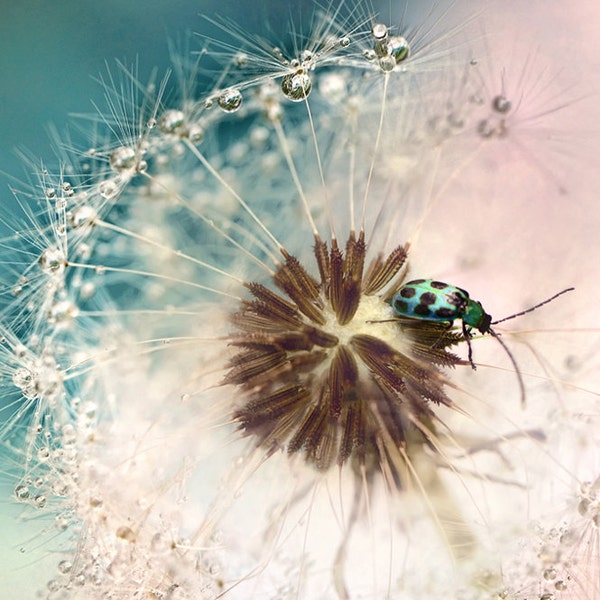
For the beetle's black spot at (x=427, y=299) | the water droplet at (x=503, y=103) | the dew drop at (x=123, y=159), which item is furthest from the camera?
the water droplet at (x=503, y=103)

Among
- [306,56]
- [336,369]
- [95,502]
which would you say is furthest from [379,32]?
[95,502]

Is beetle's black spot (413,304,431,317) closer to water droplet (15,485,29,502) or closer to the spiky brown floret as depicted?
the spiky brown floret

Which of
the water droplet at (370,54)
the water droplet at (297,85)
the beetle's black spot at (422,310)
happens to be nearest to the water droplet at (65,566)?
the beetle's black spot at (422,310)

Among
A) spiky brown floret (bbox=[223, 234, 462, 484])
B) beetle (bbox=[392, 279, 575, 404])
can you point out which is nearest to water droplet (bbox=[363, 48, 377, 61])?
spiky brown floret (bbox=[223, 234, 462, 484])

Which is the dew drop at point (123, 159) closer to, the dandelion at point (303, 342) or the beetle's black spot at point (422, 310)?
the dandelion at point (303, 342)

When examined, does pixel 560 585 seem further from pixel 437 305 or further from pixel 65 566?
pixel 65 566

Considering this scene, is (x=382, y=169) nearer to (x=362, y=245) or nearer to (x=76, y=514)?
(x=362, y=245)

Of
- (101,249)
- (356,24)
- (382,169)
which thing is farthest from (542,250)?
(101,249)
